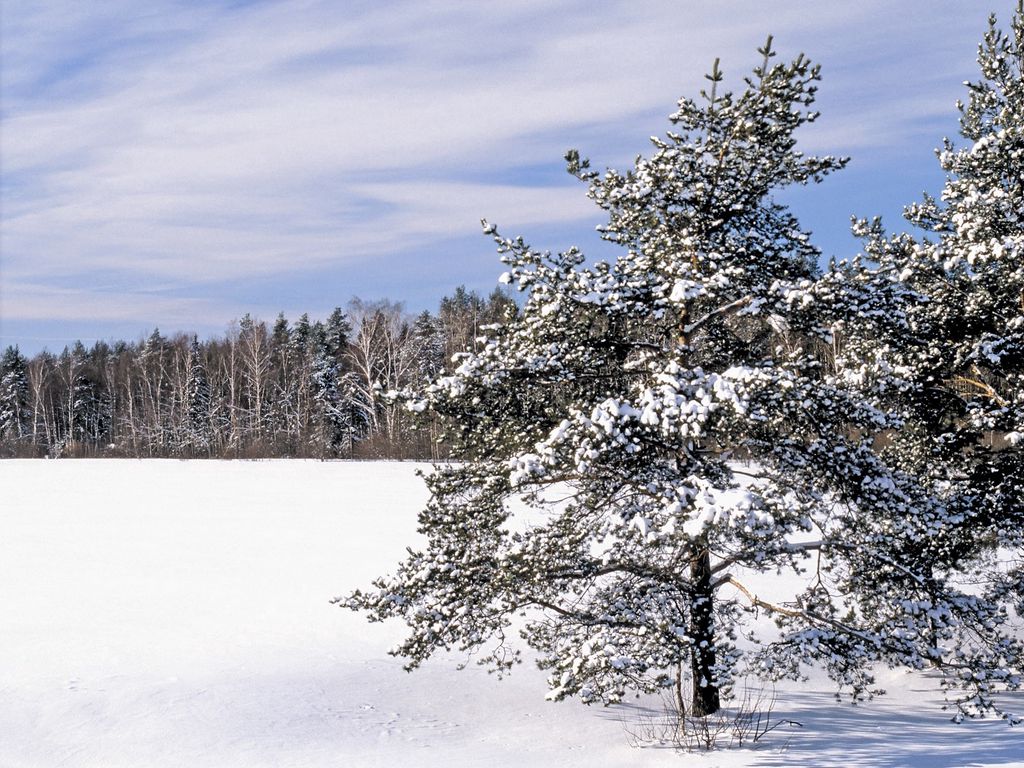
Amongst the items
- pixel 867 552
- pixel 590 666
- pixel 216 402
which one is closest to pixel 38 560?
pixel 590 666

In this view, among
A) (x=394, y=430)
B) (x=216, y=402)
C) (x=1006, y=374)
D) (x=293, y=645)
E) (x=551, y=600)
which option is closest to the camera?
(x=551, y=600)

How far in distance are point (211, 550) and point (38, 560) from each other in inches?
188

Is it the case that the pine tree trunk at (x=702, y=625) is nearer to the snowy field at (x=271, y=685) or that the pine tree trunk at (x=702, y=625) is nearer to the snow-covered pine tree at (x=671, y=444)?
the snow-covered pine tree at (x=671, y=444)

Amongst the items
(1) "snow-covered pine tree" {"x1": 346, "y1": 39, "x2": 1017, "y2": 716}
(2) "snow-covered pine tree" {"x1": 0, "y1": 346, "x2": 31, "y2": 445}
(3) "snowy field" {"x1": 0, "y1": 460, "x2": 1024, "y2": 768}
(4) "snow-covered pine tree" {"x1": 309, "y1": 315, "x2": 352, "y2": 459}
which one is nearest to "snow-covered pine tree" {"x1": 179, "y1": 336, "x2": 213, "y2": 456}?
(4) "snow-covered pine tree" {"x1": 309, "y1": 315, "x2": 352, "y2": 459}

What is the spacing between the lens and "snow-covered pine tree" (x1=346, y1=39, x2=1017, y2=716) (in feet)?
32.3

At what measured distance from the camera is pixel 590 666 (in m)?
9.53

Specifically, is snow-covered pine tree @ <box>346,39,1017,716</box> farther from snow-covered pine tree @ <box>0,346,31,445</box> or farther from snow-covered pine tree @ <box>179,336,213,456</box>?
snow-covered pine tree @ <box>0,346,31,445</box>

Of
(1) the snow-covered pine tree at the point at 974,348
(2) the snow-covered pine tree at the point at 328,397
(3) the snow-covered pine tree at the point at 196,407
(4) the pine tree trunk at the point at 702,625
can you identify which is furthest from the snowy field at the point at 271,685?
(3) the snow-covered pine tree at the point at 196,407

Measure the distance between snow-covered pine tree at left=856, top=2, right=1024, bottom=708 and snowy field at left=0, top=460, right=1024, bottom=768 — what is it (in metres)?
2.78

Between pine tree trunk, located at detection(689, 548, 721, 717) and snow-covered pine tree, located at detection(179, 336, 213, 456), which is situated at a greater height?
snow-covered pine tree, located at detection(179, 336, 213, 456)

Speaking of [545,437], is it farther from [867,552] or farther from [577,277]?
[867,552]

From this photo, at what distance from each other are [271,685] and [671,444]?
870 centimetres

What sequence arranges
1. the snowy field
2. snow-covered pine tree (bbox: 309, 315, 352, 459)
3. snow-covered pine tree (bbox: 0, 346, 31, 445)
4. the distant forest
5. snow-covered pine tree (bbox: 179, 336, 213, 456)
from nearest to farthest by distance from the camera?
the snowy field → the distant forest → snow-covered pine tree (bbox: 309, 315, 352, 459) → snow-covered pine tree (bbox: 179, 336, 213, 456) → snow-covered pine tree (bbox: 0, 346, 31, 445)

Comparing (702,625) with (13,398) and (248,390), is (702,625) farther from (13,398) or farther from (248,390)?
(13,398)
